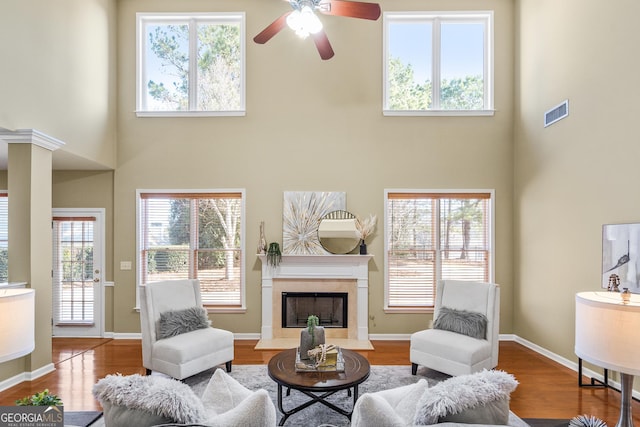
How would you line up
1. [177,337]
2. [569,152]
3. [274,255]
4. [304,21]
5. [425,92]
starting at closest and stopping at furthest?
[304,21], [177,337], [569,152], [274,255], [425,92]

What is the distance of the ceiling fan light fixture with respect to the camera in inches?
105

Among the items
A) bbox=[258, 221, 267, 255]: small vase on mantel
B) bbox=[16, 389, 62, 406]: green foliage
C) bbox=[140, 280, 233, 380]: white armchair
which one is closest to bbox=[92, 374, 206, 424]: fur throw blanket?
bbox=[16, 389, 62, 406]: green foliage

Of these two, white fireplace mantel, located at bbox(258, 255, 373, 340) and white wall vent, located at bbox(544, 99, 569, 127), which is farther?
white fireplace mantel, located at bbox(258, 255, 373, 340)

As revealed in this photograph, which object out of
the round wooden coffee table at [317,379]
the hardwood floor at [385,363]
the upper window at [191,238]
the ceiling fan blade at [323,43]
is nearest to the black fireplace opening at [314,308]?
the hardwood floor at [385,363]

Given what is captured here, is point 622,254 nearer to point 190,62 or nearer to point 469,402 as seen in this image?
point 469,402

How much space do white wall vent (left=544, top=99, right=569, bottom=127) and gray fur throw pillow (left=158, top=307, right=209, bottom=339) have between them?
482 cm

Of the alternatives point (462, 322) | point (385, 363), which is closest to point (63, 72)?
point (385, 363)

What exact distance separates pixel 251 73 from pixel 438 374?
15.6ft

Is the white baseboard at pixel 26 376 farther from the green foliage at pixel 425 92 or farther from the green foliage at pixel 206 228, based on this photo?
the green foliage at pixel 425 92

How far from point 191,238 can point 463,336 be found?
3.92 m

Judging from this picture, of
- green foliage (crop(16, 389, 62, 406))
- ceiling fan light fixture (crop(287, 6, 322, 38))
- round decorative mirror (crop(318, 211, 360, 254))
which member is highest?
ceiling fan light fixture (crop(287, 6, 322, 38))

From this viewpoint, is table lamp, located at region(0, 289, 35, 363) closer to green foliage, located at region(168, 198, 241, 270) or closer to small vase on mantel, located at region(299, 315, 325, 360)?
A: small vase on mantel, located at region(299, 315, 325, 360)

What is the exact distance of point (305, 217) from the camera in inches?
202

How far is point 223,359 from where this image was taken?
379 centimetres
